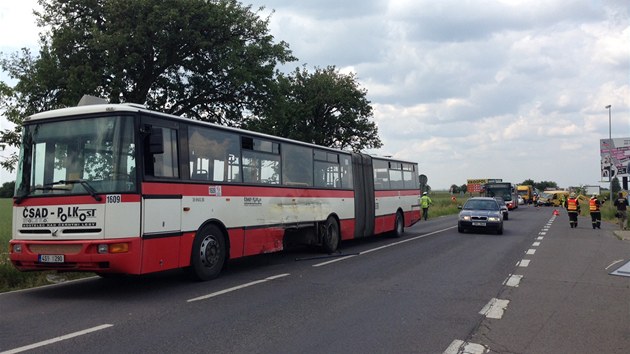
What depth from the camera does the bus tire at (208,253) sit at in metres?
9.46

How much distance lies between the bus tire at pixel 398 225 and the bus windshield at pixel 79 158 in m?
13.6

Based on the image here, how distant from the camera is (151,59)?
25.4m

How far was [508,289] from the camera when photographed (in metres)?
9.04

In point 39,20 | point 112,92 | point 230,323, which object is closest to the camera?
point 230,323

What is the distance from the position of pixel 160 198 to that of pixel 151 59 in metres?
18.6

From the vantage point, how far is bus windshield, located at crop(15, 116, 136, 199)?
321 inches

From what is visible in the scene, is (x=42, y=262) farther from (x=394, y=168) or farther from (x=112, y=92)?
(x=112, y=92)

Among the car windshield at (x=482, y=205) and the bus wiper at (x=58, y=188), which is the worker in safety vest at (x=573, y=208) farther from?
the bus wiper at (x=58, y=188)

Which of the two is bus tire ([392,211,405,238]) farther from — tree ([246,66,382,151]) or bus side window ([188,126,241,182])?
tree ([246,66,382,151])

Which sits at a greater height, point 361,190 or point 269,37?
point 269,37

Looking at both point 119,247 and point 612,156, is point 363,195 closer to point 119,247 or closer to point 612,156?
point 119,247

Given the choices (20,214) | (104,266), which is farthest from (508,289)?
(20,214)

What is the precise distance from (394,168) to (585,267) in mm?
9240

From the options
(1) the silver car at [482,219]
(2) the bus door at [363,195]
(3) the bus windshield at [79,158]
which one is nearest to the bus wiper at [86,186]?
(3) the bus windshield at [79,158]
